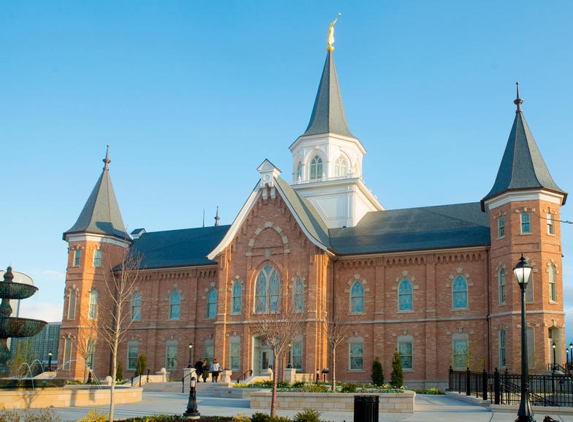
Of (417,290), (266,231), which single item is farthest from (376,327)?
(266,231)

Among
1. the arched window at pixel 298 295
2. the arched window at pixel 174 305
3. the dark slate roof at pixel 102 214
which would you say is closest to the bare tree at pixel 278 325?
the arched window at pixel 298 295

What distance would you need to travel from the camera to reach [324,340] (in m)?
39.6

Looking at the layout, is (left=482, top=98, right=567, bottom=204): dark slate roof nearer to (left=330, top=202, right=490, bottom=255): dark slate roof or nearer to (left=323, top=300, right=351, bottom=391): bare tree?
(left=330, top=202, right=490, bottom=255): dark slate roof

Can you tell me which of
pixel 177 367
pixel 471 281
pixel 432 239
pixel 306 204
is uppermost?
pixel 306 204

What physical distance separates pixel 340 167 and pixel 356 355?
14957mm

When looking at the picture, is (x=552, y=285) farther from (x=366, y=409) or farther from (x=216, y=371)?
(x=366, y=409)

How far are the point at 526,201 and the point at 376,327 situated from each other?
11359mm

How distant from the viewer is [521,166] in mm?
37406

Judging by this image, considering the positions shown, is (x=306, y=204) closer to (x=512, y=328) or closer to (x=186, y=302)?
(x=186, y=302)

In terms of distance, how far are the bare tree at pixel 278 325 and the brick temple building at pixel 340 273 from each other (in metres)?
0.51

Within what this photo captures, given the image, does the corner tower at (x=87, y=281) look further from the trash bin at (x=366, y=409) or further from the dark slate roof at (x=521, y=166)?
the trash bin at (x=366, y=409)

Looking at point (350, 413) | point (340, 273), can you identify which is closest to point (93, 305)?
point (340, 273)

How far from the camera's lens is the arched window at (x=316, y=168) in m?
49.5

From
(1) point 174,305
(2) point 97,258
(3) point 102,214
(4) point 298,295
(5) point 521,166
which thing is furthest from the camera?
(3) point 102,214
